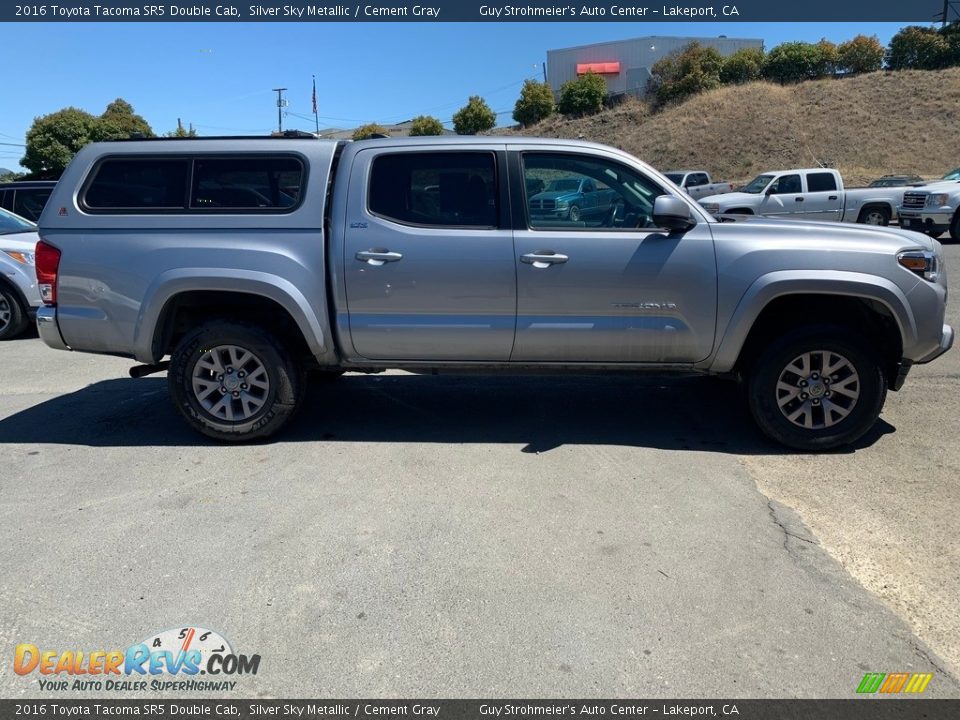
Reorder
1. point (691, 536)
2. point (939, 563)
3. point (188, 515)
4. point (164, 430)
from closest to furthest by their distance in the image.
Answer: point (939, 563) < point (691, 536) < point (188, 515) < point (164, 430)

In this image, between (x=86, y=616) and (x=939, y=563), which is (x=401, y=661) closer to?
(x=86, y=616)

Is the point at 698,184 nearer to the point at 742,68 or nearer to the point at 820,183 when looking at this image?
the point at 820,183

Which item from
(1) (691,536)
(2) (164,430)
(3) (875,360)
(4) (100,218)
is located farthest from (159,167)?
(3) (875,360)

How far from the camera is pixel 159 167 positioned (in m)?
5.21

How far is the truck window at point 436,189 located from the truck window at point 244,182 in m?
0.59

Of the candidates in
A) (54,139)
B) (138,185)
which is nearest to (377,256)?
(138,185)

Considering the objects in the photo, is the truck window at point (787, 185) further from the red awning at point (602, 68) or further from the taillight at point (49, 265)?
the red awning at point (602, 68)

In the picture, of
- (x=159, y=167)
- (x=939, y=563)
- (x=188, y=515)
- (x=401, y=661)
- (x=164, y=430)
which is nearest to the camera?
(x=401, y=661)

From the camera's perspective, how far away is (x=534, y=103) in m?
62.5

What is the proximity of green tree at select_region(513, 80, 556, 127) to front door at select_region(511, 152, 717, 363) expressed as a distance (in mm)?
60956

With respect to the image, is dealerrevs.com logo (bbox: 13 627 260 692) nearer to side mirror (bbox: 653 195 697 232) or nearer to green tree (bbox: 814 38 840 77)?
side mirror (bbox: 653 195 697 232)

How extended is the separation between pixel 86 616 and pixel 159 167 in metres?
3.20

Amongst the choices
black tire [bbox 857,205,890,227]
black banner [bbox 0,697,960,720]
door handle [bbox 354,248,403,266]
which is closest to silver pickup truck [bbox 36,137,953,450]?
door handle [bbox 354,248,403,266]

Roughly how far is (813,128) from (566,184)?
163ft
